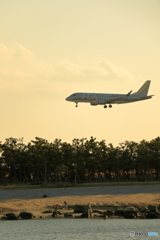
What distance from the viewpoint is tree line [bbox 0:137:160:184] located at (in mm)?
146375

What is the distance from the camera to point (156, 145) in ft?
499

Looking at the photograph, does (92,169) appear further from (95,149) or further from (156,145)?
(156,145)

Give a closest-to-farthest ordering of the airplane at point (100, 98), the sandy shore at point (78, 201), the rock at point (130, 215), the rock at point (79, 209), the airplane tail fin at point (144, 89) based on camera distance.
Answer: the rock at point (130, 215)
the rock at point (79, 209)
the sandy shore at point (78, 201)
the airplane at point (100, 98)
the airplane tail fin at point (144, 89)

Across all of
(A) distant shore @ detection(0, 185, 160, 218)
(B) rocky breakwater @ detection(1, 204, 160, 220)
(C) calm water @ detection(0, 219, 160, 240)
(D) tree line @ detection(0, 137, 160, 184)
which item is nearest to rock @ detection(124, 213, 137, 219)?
(B) rocky breakwater @ detection(1, 204, 160, 220)

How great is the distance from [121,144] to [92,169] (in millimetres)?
14968

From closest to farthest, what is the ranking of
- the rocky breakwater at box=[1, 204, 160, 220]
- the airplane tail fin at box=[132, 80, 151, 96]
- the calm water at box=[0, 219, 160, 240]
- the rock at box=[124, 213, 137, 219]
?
the calm water at box=[0, 219, 160, 240]
the rock at box=[124, 213, 137, 219]
the rocky breakwater at box=[1, 204, 160, 220]
the airplane tail fin at box=[132, 80, 151, 96]

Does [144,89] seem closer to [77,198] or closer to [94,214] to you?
[77,198]

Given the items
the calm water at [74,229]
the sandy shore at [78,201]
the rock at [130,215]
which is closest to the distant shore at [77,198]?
the sandy shore at [78,201]

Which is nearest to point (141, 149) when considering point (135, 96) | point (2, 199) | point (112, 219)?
point (135, 96)

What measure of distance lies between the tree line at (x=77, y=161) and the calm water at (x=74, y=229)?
2676 inches

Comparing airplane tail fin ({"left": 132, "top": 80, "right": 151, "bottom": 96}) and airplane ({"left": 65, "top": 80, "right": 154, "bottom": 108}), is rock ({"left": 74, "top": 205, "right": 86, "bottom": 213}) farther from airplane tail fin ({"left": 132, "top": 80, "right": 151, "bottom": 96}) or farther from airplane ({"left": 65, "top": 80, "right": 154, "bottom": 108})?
airplane tail fin ({"left": 132, "top": 80, "right": 151, "bottom": 96})

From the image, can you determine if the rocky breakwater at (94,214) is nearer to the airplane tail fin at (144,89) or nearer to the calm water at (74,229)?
the calm water at (74,229)

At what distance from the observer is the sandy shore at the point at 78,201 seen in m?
85.4

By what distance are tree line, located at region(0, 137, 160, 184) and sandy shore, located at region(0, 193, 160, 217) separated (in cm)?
4646
